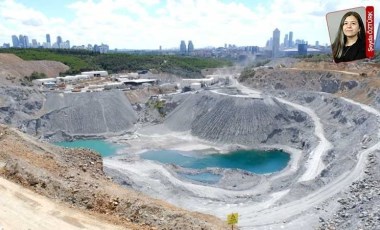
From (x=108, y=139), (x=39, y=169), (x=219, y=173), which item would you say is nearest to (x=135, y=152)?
(x=108, y=139)

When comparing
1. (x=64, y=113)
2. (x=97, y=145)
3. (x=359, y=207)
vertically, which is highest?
(x=64, y=113)

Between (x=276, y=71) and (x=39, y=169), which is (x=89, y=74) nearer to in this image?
(x=276, y=71)

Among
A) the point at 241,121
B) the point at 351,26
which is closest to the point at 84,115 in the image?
the point at 241,121

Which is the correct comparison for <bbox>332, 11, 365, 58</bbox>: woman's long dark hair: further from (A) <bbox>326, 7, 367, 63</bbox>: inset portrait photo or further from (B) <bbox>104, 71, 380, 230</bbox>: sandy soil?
(B) <bbox>104, 71, 380, 230</bbox>: sandy soil

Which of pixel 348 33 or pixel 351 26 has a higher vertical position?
pixel 351 26

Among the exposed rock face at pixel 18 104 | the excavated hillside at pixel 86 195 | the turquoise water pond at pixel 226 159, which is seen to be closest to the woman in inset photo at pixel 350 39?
the excavated hillside at pixel 86 195

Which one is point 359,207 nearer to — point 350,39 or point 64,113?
point 350,39

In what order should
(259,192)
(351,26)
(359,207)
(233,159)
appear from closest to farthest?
1. (351,26)
2. (359,207)
3. (259,192)
4. (233,159)
